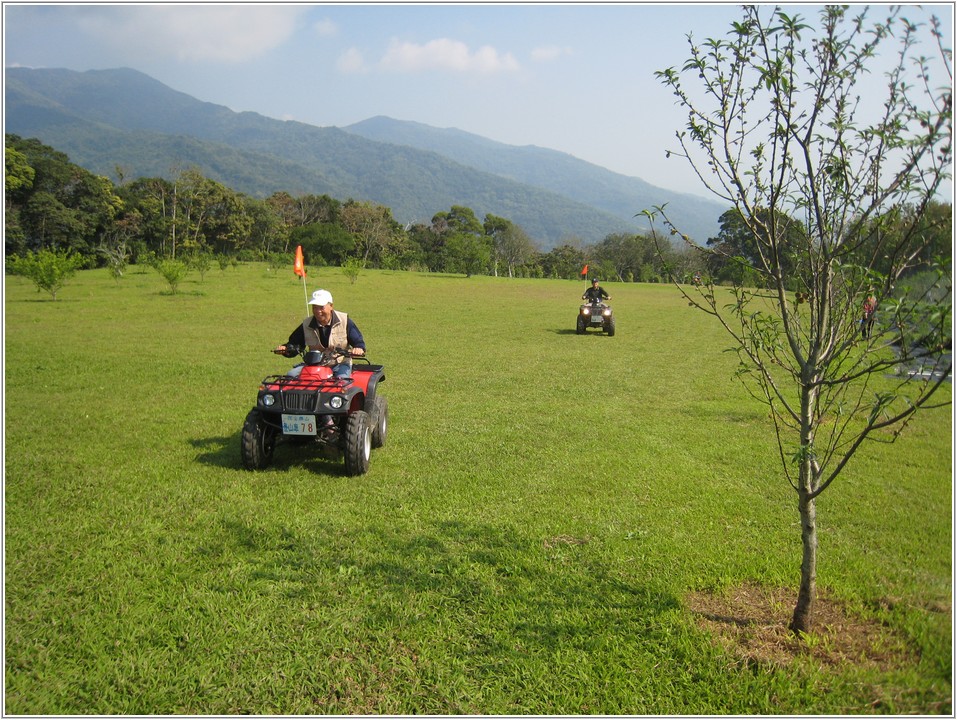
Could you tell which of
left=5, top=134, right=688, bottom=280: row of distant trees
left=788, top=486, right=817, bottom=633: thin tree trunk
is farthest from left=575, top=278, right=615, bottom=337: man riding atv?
left=5, top=134, right=688, bottom=280: row of distant trees

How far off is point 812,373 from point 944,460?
16.4 ft

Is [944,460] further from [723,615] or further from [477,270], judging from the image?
[477,270]

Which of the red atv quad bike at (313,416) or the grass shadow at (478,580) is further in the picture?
the red atv quad bike at (313,416)

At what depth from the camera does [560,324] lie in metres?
21.2

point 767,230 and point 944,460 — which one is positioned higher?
point 767,230

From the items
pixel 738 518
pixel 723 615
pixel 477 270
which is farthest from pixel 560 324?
pixel 477 270

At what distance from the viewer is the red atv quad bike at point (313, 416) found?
5703mm

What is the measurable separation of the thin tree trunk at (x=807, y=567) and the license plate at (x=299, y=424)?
158 inches

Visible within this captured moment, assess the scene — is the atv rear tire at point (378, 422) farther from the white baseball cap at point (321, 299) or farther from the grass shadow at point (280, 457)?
the white baseball cap at point (321, 299)

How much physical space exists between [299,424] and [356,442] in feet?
1.79

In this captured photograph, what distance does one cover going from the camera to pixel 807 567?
334 centimetres

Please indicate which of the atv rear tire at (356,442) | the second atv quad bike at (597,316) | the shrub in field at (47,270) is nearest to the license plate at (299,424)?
the atv rear tire at (356,442)

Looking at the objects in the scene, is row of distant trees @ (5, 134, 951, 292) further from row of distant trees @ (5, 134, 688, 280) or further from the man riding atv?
the man riding atv

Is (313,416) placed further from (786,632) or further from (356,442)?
(786,632)
